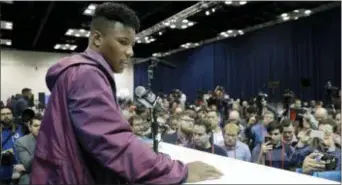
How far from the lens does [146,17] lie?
9.48 metres

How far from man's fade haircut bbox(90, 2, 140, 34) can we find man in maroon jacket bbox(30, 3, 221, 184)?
0.11 ft

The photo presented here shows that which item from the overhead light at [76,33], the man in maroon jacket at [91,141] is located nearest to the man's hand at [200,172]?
the man in maroon jacket at [91,141]

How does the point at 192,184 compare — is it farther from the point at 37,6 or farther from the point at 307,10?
the point at 307,10

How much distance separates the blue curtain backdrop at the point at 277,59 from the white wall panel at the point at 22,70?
3.28 m

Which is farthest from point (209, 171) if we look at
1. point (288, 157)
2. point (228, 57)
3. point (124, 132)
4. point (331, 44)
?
point (228, 57)

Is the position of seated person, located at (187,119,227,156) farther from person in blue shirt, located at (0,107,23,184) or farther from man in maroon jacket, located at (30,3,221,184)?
man in maroon jacket, located at (30,3,221,184)

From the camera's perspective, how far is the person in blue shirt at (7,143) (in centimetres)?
339

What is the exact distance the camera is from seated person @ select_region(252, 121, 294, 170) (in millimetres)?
3293

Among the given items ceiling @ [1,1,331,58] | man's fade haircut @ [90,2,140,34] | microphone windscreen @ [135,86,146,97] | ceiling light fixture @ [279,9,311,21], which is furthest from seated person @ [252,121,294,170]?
ceiling light fixture @ [279,9,311,21]

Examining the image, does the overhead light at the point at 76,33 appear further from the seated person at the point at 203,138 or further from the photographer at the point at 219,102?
the seated person at the point at 203,138

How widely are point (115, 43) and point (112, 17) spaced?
0.06 m

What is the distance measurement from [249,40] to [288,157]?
853 centimetres

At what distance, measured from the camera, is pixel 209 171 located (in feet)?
2.68

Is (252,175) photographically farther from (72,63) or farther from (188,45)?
(188,45)
